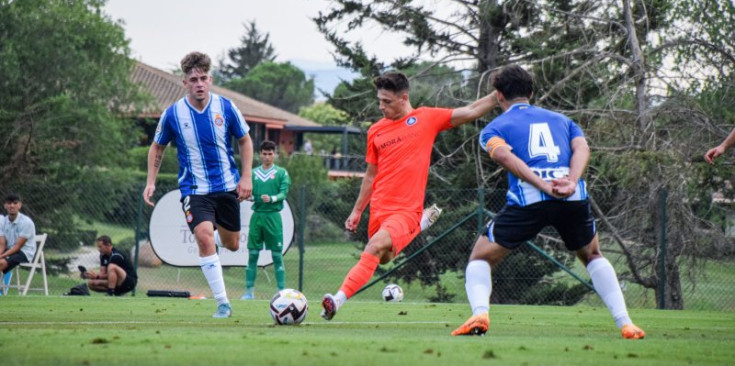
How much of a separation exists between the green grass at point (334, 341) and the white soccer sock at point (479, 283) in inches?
9.8

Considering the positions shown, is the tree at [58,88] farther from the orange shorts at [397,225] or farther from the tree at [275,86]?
the tree at [275,86]

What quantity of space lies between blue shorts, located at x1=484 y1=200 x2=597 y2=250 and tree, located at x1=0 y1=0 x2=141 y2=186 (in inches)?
815

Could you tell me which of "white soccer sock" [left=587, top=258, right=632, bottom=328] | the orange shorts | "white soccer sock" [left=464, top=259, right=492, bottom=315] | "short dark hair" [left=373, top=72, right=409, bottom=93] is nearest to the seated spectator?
the orange shorts

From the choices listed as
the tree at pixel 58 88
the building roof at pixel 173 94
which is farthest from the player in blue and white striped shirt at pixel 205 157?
the building roof at pixel 173 94

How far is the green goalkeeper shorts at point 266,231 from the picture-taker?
15078mm

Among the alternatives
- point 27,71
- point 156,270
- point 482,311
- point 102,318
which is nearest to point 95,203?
point 156,270

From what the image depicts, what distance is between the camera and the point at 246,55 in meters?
108

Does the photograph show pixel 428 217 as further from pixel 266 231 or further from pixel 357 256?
pixel 357 256

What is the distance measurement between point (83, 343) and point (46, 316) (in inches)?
139

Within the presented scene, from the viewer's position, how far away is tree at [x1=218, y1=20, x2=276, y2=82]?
107 m

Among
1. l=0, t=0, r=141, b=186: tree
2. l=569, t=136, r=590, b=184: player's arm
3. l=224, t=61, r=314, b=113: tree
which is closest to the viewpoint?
l=569, t=136, r=590, b=184: player's arm

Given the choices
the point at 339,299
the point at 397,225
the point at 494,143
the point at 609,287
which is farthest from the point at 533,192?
the point at 339,299

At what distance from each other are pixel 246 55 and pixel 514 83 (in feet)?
336

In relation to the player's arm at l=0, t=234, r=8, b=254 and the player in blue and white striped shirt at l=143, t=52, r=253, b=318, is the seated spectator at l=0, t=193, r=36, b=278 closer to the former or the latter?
the player's arm at l=0, t=234, r=8, b=254
